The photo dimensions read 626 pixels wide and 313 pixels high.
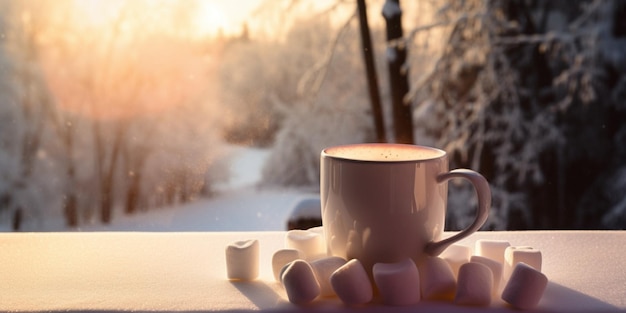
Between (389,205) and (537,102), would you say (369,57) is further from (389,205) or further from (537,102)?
(389,205)

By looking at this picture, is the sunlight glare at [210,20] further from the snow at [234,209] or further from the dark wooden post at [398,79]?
the dark wooden post at [398,79]

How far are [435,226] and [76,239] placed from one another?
1.56 ft

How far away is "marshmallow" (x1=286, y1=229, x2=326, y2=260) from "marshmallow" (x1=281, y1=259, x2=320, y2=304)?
3.8 inches

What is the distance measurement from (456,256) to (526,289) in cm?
9

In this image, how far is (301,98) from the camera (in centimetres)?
490

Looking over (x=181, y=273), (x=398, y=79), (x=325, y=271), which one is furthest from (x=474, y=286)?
(x=398, y=79)

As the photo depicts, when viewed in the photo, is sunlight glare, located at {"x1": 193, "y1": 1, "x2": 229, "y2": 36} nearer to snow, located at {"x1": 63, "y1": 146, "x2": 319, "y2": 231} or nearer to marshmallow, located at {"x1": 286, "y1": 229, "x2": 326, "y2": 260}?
snow, located at {"x1": 63, "y1": 146, "x2": 319, "y2": 231}

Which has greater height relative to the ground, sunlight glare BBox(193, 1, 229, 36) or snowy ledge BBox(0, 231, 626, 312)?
sunlight glare BBox(193, 1, 229, 36)

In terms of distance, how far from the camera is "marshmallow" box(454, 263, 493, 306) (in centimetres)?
46

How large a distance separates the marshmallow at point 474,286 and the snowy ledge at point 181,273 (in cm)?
1

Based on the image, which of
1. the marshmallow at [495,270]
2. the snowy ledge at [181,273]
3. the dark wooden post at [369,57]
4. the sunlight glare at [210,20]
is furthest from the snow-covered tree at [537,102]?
the marshmallow at [495,270]

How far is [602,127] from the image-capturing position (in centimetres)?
296

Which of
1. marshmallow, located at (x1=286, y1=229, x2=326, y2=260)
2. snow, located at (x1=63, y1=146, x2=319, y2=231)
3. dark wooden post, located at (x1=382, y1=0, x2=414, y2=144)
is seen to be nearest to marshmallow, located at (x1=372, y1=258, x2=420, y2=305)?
marshmallow, located at (x1=286, y1=229, x2=326, y2=260)

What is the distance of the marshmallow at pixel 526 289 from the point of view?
18.1 inches
